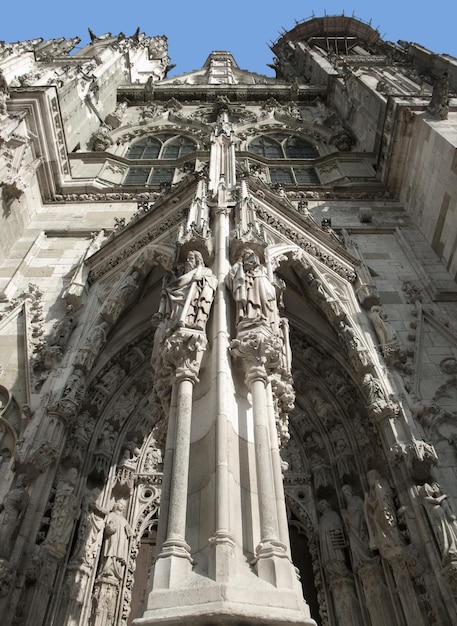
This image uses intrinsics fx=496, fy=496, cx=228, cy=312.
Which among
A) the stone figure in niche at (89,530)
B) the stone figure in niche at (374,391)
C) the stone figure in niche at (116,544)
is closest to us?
the stone figure in niche at (89,530)

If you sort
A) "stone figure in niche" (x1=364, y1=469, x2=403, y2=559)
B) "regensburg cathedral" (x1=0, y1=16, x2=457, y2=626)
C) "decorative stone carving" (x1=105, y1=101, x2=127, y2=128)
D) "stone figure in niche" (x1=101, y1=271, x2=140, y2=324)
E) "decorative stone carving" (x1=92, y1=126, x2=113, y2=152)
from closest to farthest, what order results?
1. "regensburg cathedral" (x1=0, y1=16, x2=457, y2=626)
2. "stone figure in niche" (x1=364, y1=469, x2=403, y2=559)
3. "stone figure in niche" (x1=101, y1=271, x2=140, y2=324)
4. "decorative stone carving" (x1=92, y1=126, x2=113, y2=152)
5. "decorative stone carving" (x1=105, y1=101, x2=127, y2=128)

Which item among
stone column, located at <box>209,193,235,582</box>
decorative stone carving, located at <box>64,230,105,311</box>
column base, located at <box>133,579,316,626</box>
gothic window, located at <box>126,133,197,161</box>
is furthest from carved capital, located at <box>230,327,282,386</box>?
gothic window, located at <box>126,133,197,161</box>

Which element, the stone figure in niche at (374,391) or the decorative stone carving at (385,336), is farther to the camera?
the decorative stone carving at (385,336)

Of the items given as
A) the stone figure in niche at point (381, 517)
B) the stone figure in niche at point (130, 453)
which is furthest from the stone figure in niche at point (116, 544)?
the stone figure in niche at point (381, 517)

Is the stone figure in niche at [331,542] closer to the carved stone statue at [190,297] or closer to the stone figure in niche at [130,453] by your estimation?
the stone figure in niche at [130,453]

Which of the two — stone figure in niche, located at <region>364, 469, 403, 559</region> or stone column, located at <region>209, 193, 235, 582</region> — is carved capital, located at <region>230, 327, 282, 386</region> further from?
stone figure in niche, located at <region>364, 469, 403, 559</region>

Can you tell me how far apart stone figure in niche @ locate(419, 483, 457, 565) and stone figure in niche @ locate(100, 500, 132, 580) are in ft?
13.3

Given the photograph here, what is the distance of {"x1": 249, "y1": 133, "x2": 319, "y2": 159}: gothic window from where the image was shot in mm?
17781

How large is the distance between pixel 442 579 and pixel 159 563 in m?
3.42

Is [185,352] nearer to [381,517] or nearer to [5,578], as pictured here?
[5,578]

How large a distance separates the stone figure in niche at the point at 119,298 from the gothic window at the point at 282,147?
32.9 feet

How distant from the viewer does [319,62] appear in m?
26.1

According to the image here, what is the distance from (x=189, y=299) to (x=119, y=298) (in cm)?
342

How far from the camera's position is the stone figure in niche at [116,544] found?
6621 mm
